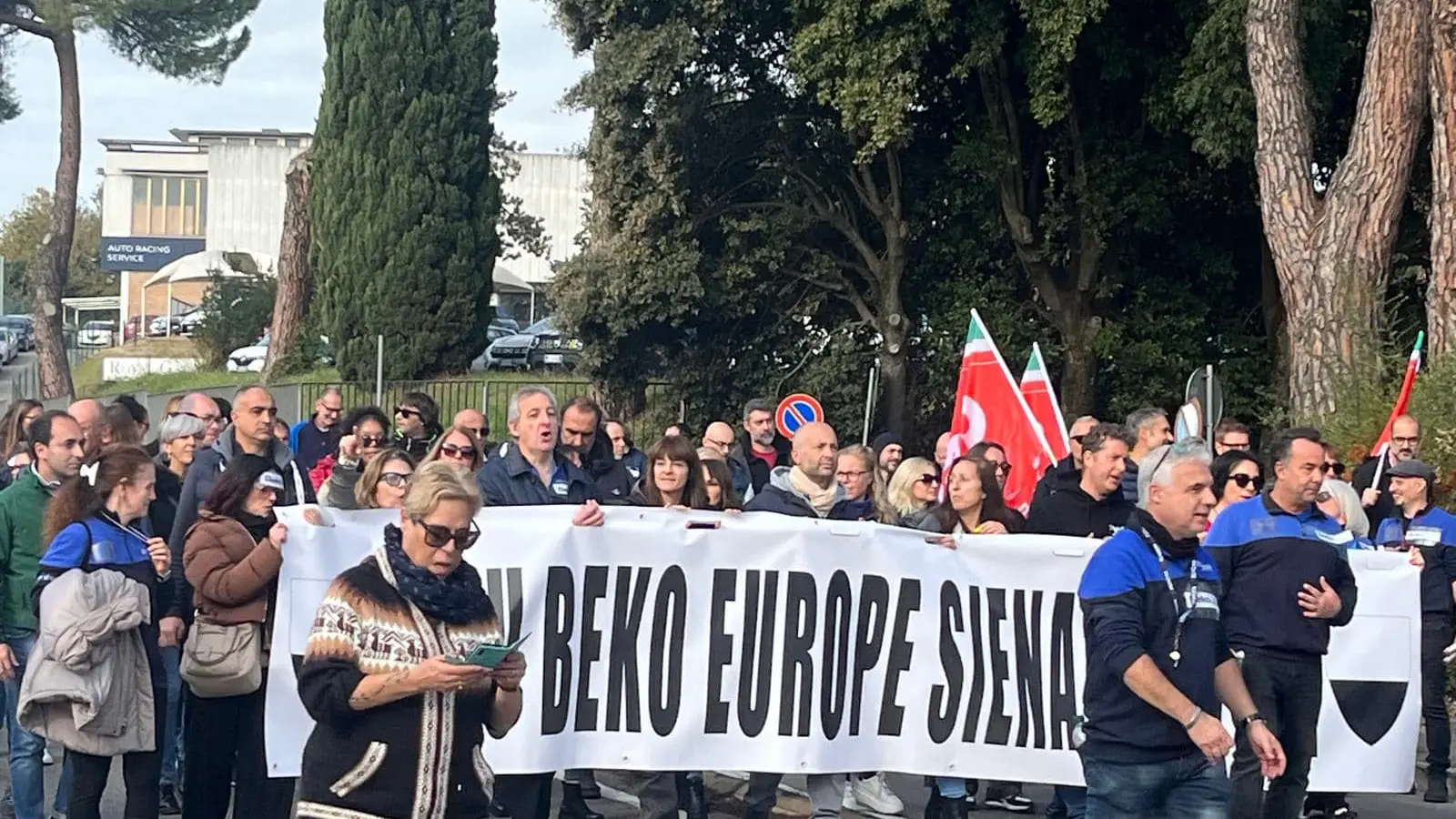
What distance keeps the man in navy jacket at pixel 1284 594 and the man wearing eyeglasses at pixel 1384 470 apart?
307 cm

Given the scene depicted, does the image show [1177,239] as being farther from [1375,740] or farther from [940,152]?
[1375,740]

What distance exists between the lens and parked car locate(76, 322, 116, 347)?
74562mm

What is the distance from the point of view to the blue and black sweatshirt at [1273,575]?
24.8 feet

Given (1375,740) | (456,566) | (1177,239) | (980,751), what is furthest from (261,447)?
(1177,239)

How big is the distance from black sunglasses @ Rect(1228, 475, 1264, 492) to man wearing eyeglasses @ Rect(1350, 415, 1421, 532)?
2855mm

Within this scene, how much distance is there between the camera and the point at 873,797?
947 centimetres

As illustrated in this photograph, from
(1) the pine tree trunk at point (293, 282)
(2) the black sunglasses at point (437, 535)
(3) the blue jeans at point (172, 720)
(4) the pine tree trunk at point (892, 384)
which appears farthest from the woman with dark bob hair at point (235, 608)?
(1) the pine tree trunk at point (293, 282)

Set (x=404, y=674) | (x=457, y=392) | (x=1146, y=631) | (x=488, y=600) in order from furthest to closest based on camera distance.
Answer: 1. (x=457, y=392)
2. (x=1146, y=631)
3. (x=488, y=600)
4. (x=404, y=674)

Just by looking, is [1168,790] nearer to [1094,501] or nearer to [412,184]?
[1094,501]

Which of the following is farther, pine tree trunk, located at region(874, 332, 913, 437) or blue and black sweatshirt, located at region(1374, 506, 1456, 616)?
pine tree trunk, located at region(874, 332, 913, 437)

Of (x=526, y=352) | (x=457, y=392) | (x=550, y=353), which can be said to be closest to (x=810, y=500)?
(x=457, y=392)

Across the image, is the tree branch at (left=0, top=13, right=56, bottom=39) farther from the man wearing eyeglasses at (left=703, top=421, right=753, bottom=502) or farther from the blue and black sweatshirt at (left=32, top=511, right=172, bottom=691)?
the blue and black sweatshirt at (left=32, top=511, right=172, bottom=691)

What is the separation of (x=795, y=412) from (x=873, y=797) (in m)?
7.89

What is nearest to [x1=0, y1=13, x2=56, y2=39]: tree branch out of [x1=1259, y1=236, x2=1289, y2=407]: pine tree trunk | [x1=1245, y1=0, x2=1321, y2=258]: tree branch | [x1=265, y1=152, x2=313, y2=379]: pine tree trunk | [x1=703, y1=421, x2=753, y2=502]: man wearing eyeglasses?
[x1=265, y1=152, x2=313, y2=379]: pine tree trunk
